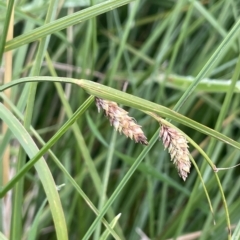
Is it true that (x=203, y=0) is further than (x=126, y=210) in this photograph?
Yes

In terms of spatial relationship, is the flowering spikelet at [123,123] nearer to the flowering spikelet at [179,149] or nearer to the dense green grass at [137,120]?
the flowering spikelet at [179,149]

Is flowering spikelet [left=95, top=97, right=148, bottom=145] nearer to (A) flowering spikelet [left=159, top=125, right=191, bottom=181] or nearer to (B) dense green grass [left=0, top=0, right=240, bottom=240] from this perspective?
(A) flowering spikelet [left=159, top=125, right=191, bottom=181]

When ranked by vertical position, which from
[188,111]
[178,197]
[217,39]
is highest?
[217,39]

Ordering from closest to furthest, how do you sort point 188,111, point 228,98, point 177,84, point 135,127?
point 135,127
point 228,98
point 177,84
point 188,111

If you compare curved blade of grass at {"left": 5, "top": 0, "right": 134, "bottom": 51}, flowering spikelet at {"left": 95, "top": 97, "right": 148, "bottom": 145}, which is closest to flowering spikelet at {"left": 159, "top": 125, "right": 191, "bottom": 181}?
flowering spikelet at {"left": 95, "top": 97, "right": 148, "bottom": 145}

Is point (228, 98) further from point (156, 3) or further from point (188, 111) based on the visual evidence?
point (156, 3)

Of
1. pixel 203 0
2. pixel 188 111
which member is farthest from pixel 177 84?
pixel 203 0
